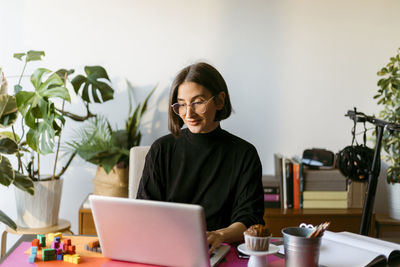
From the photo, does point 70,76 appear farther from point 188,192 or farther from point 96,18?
point 188,192

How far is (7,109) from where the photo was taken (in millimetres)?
2629

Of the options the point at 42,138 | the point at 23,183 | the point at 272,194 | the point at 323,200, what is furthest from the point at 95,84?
the point at 323,200

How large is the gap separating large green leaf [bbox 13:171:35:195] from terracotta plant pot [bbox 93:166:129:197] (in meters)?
0.43

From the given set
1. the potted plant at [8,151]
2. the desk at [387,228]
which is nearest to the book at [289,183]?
the desk at [387,228]

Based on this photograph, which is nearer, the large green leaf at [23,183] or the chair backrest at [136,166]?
the chair backrest at [136,166]

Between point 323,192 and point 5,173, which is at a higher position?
point 5,173

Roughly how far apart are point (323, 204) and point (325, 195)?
0.05 m

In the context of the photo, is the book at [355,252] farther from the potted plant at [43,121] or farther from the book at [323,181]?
the potted plant at [43,121]

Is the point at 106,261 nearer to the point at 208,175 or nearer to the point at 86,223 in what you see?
the point at 208,175

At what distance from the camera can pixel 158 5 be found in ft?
10.5

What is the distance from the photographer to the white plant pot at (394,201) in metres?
2.96

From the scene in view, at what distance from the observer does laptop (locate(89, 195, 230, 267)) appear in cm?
131

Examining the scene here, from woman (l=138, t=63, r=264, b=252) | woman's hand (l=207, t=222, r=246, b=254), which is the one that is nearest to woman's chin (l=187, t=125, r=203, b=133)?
woman (l=138, t=63, r=264, b=252)

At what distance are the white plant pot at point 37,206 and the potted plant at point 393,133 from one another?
1929 millimetres
